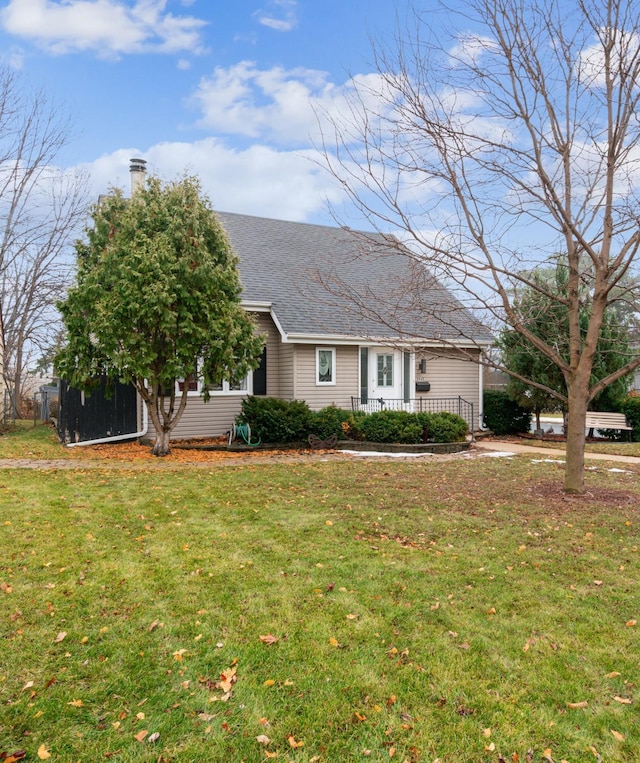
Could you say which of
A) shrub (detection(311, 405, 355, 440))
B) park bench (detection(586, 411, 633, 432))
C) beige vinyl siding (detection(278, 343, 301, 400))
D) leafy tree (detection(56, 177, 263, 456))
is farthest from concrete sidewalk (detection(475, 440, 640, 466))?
leafy tree (detection(56, 177, 263, 456))

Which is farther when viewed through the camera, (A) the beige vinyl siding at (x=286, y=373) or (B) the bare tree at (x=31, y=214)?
(B) the bare tree at (x=31, y=214)

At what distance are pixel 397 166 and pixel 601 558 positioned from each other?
5.17m

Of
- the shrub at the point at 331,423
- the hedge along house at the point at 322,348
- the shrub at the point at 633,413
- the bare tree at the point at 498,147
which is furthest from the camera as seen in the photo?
the shrub at the point at 633,413

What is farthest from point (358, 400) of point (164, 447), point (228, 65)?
point (228, 65)

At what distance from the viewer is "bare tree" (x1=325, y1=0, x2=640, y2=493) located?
6789 millimetres

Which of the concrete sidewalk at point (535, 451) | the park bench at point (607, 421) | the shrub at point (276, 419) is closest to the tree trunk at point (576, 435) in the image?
the concrete sidewalk at point (535, 451)

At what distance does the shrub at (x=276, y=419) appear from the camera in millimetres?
12453

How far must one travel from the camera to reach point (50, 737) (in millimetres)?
2547

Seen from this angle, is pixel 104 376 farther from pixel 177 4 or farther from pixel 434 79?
pixel 434 79

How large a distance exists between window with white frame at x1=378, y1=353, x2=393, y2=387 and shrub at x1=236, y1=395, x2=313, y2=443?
3495 millimetres

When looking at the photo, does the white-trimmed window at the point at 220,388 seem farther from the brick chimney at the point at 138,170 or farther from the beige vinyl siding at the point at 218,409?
the brick chimney at the point at 138,170

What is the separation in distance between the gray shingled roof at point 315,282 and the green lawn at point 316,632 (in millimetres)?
7463

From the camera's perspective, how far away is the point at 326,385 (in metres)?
14.6

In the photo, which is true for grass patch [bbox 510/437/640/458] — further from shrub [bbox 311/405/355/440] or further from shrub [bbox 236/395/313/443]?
shrub [bbox 236/395/313/443]
